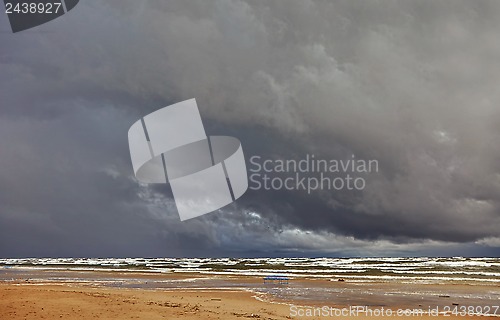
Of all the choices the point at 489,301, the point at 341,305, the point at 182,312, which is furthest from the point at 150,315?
the point at 489,301

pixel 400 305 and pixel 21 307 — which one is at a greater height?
pixel 21 307

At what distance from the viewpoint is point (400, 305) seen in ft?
123

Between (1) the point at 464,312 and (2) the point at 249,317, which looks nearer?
(2) the point at 249,317

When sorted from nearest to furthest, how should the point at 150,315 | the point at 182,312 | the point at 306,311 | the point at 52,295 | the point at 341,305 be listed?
the point at 150,315 → the point at 182,312 → the point at 306,311 → the point at 52,295 → the point at 341,305

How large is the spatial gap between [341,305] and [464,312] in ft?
32.0

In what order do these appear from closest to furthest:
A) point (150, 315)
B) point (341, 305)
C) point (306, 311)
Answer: point (150, 315), point (306, 311), point (341, 305)

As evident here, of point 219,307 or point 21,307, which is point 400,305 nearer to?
point 219,307

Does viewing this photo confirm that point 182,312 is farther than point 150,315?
Yes

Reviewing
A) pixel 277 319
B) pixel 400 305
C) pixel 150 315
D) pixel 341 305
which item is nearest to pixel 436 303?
pixel 400 305

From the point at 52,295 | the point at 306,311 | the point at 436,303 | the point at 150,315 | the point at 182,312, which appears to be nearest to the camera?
the point at 150,315

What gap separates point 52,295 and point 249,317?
1787 cm

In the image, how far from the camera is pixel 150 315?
85.7 feet

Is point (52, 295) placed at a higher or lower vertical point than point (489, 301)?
higher

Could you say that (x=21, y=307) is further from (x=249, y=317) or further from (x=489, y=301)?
(x=489, y=301)
